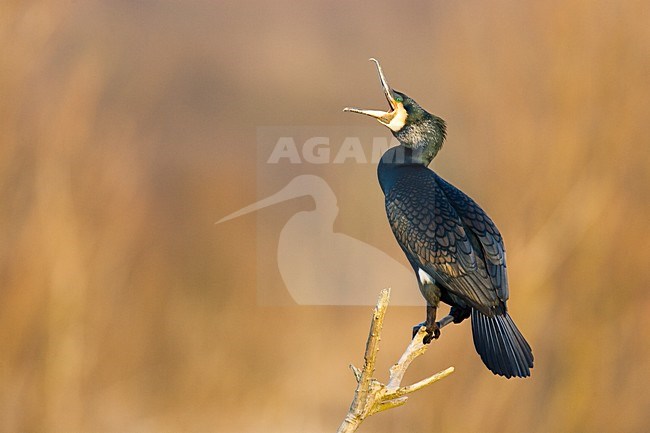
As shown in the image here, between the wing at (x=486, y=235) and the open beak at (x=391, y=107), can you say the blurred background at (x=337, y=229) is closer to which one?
the wing at (x=486, y=235)

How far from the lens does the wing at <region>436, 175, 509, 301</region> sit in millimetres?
1586

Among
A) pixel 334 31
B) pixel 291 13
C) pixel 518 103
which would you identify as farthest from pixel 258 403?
pixel 291 13

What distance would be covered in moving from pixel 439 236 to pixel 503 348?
8.8 inches

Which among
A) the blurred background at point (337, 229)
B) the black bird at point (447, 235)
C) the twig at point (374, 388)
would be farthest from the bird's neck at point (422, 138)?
the blurred background at point (337, 229)

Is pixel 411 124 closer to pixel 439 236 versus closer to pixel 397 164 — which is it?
pixel 397 164

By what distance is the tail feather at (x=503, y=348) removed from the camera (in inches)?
62.1

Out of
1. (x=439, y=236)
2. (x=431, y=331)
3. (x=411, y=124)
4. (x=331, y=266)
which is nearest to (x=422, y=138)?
(x=411, y=124)

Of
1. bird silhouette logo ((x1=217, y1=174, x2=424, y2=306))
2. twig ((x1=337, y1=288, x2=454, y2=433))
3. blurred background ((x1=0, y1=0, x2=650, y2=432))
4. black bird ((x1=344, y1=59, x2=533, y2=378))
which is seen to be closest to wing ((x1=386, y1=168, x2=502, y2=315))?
black bird ((x1=344, y1=59, x2=533, y2=378))

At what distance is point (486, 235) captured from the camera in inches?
62.9

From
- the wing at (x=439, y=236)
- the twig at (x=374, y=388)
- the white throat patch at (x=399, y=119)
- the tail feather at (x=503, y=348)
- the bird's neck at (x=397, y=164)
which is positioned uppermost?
the white throat patch at (x=399, y=119)

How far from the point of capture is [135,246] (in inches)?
216

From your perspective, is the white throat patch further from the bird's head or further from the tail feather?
the tail feather

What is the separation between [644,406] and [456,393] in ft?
3.48

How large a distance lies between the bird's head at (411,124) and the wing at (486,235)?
0.24 feet
